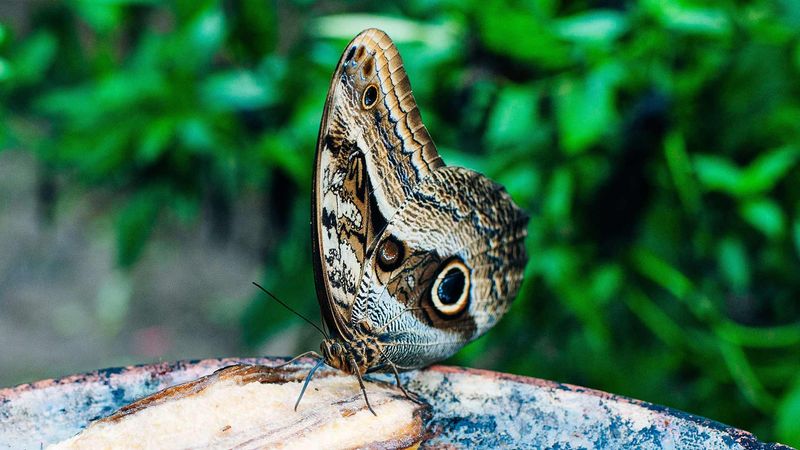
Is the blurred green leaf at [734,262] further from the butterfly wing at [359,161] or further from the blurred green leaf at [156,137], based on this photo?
the blurred green leaf at [156,137]

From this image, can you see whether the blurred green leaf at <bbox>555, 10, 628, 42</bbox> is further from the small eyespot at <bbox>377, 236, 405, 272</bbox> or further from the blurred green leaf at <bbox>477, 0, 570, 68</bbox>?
the small eyespot at <bbox>377, 236, 405, 272</bbox>

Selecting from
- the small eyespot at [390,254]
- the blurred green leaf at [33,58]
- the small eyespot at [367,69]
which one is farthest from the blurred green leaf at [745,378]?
the blurred green leaf at [33,58]

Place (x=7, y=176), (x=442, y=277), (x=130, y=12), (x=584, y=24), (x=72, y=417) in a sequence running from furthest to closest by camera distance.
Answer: (x=7, y=176), (x=130, y=12), (x=584, y=24), (x=442, y=277), (x=72, y=417)

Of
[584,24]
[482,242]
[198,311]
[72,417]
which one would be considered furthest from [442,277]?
[198,311]

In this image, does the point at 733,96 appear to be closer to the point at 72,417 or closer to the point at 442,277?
the point at 442,277

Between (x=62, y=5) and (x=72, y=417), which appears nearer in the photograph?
(x=72, y=417)

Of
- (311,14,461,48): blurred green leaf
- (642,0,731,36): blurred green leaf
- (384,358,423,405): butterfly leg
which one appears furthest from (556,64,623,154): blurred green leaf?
(384,358,423,405): butterfly leg
